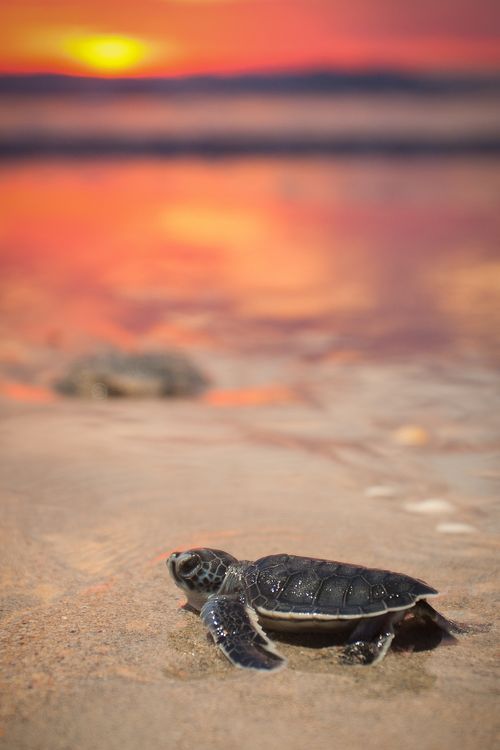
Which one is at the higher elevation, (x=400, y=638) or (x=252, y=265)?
(x=252, y=265)

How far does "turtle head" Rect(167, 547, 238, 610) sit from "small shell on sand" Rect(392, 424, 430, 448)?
8.45 ft

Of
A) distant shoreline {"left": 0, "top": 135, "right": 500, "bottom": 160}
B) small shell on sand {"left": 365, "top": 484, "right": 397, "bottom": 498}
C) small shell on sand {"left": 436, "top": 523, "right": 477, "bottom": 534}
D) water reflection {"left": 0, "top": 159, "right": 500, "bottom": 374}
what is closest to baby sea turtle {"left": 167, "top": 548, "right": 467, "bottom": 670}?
small shell on sand {"left": 436, "top": 523, "right": 477, "bottom": 534}

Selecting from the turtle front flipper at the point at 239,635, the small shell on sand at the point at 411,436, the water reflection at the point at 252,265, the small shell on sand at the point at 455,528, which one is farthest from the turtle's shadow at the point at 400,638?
the water reflection at the point at 252,265

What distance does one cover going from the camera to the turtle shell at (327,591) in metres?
2.98

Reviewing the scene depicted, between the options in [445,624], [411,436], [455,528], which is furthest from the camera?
[411,436]

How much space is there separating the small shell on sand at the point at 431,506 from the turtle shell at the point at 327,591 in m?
1.48

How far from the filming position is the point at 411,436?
579 cm

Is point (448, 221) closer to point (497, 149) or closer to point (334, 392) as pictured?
point (334, 392)

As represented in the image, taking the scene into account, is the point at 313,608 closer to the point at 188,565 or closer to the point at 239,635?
the point at 239,635

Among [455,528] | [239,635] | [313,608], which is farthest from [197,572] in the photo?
[455,528]

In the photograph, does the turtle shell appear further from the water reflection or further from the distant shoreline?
the distant shoreline

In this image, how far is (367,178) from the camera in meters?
25.6

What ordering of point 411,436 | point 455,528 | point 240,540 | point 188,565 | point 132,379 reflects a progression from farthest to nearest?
point 132,379 → point 411,436 → point 455,528 → point 240,540 → point 188,565

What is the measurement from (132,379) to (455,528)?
11.3 ft
